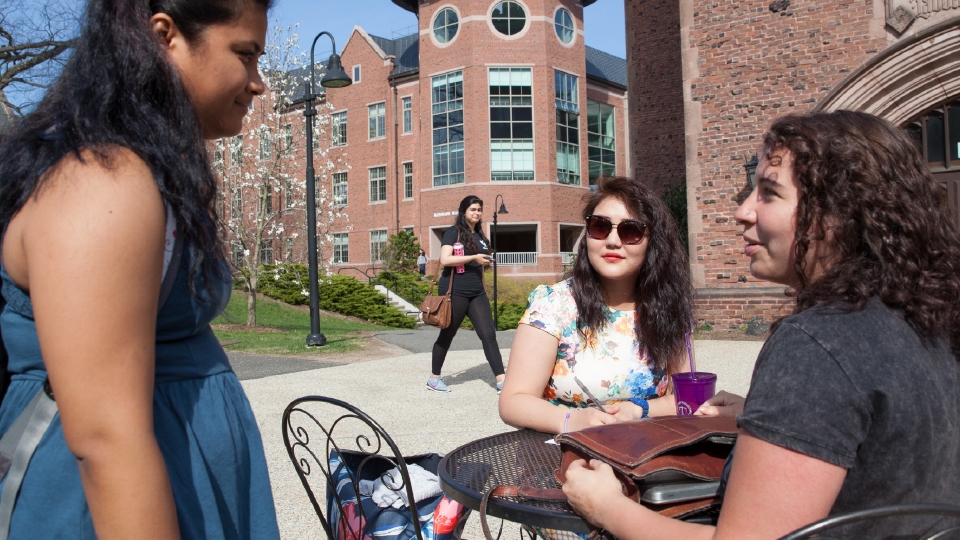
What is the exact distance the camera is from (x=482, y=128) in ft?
117

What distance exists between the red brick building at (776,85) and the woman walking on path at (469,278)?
6490 mm

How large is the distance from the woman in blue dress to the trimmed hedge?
63.8ft

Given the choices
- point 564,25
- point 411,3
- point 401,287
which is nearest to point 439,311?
point 401,287

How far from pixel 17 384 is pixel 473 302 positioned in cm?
650

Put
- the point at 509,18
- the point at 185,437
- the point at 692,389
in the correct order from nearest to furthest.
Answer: the point at 185,437, the point at 692,389, the point at 509,18

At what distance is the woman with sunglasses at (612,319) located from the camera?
9.19 ft

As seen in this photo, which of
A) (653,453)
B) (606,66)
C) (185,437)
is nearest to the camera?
(185,437)

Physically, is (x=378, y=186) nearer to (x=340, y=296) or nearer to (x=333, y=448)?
(x=340, y=296)

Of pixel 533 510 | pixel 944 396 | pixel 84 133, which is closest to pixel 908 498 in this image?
pixel 944 396

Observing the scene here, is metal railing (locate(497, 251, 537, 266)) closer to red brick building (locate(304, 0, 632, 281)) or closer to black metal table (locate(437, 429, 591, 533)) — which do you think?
red brick building (locate(304, 0, 632, 281))

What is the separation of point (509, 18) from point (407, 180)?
→ 31.7 feet

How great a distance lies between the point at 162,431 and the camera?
124 centimetres

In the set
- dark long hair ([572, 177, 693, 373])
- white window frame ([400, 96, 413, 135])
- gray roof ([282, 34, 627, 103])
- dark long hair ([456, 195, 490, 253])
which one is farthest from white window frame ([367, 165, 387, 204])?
dark long hair ([572, 177, 693, 373])

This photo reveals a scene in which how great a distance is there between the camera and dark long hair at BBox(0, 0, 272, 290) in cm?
113
